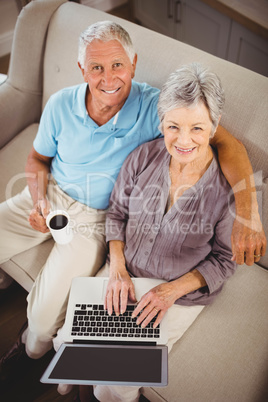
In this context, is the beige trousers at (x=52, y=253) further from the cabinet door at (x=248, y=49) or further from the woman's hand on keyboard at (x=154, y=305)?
the cabinet door at (x=248, y=49)

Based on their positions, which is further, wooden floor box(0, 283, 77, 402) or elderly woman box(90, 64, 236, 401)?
wooden floor box(0, 283, 77, 402)

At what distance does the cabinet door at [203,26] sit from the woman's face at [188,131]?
1.53m

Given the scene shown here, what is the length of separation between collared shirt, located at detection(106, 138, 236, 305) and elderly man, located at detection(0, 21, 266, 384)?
8cm

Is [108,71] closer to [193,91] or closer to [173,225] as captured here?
[193,91]

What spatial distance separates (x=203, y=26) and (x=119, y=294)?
2114mm

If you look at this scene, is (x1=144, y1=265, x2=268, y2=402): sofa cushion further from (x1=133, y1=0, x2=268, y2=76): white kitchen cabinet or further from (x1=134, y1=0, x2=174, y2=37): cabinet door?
(x1=134, y1=0, x2=174, y2=37): cabinet door

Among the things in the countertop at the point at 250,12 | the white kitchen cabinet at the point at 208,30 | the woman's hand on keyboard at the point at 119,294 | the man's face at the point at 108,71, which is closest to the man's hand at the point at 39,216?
the woman's hand on keyboard at the point at 119,294

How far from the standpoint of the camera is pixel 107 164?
1.48 metres

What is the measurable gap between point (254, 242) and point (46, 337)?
0.90 metres

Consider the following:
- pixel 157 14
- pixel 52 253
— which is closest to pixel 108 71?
pixel 52 253

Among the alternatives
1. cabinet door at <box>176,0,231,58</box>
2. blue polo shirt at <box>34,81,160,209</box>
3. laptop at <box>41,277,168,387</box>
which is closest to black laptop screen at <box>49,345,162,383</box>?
laptop at <box>41,277,168,387</box>

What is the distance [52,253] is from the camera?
4.89ft

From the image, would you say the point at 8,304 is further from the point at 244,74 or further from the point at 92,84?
the point at 244,74

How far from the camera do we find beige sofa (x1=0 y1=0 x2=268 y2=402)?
3.98 ft
